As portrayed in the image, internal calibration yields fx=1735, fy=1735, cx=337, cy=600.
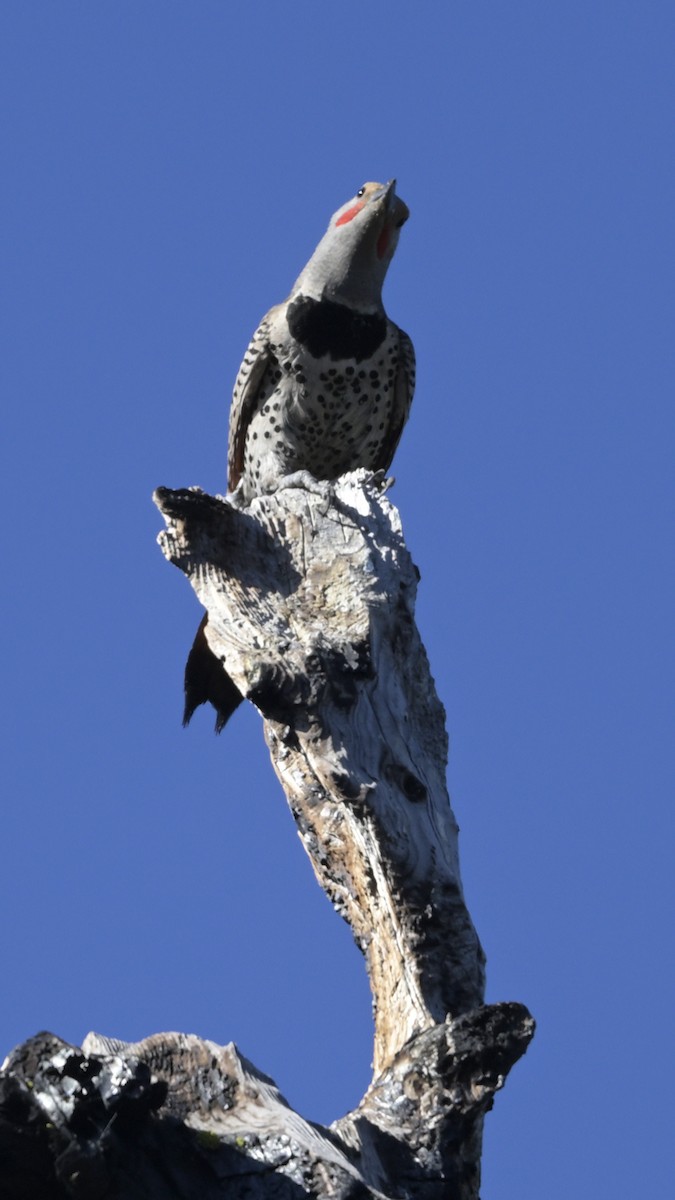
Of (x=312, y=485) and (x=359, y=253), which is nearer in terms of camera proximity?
(x=312, y=485)

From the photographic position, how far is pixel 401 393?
793 cm

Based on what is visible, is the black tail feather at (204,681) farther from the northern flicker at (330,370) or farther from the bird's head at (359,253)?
the bird's head at (359,253)

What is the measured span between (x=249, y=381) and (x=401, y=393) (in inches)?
29.3

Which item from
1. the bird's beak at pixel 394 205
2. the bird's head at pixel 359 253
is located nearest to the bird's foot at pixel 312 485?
the bird's head at pixel 359 253

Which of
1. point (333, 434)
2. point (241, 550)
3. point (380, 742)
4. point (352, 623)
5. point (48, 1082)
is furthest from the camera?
point (333, 434)

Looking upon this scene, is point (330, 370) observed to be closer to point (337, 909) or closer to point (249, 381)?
point (249, 381)

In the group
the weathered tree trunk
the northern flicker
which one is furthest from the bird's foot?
the northern flicker

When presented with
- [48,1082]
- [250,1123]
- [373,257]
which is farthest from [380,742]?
[373,257]

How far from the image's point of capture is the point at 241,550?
5.27 m

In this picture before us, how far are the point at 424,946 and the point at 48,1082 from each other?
4.30 ft

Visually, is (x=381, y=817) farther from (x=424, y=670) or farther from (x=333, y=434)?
(x=333, y=434)

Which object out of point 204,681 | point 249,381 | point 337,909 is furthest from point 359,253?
point 337,909

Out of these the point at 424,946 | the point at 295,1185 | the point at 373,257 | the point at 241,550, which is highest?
the point at 373,257

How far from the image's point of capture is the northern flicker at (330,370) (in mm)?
7500
